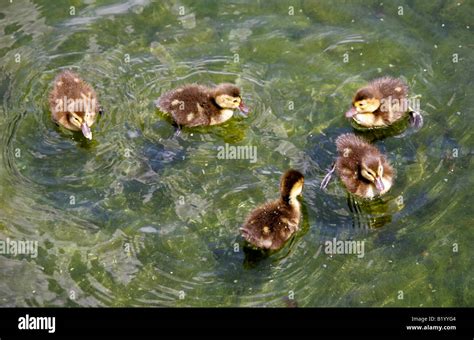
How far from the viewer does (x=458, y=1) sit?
6.70 meters

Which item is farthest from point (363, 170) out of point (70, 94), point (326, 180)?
point (70, 94)

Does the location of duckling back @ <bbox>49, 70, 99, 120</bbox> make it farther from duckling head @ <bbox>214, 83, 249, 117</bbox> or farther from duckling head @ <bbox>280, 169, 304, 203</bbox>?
duckling head @ <bbox>280, 169, 304, 203</bbox>

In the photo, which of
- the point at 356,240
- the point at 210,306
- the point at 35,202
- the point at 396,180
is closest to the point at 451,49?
the point at 396,180

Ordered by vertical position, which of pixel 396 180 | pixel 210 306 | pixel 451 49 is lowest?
pixel 210 306

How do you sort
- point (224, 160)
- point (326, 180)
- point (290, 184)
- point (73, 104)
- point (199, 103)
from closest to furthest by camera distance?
point (290, 184)
point (326, 180)
point (224, 160)
point (73, 104)
point (199, 103)

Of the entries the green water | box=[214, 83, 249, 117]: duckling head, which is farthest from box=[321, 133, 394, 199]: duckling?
box=[214, 83, 249, 117]: duckling head

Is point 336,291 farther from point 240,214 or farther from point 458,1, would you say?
point 458,1

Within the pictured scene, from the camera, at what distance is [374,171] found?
212 inches

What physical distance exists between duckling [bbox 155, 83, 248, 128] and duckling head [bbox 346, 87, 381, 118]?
810mm

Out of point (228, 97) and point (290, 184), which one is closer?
point (290, 184)

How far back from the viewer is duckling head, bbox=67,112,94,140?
5824 millimetres

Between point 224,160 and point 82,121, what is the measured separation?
108cm

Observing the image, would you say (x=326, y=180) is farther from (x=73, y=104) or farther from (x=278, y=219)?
(x=73, y=104)

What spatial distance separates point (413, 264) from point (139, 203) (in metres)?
1.87
